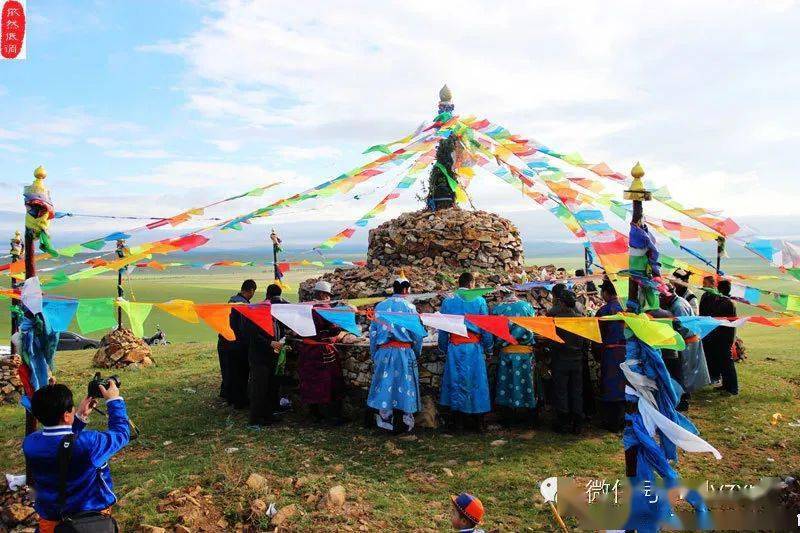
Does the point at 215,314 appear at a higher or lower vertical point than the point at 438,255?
lower

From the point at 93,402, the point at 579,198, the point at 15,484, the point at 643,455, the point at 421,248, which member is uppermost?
the point at 579,198

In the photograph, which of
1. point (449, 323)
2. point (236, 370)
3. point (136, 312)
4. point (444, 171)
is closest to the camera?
point (136, 312)

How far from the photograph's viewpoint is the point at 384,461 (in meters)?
7.44

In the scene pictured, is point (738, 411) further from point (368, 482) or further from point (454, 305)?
point (368, 482)

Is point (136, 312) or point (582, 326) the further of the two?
point (582, 326)

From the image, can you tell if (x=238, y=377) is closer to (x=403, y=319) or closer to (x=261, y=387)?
(x=261, y=387)

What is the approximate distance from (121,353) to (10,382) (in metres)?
2.88

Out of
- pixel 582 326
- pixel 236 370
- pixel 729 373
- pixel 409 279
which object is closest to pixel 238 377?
pixel 236 370

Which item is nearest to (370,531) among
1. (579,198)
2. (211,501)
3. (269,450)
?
(211,501)

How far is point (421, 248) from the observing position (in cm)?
1055

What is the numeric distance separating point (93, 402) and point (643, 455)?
5003 mm

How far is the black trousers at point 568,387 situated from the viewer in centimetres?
823

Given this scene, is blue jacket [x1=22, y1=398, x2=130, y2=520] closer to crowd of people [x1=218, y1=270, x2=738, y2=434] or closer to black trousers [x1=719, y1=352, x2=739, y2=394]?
crowd of people [x1=218, y1=270, x2=738, y2=434]

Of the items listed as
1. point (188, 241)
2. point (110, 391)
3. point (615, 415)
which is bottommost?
point (615, 415)
